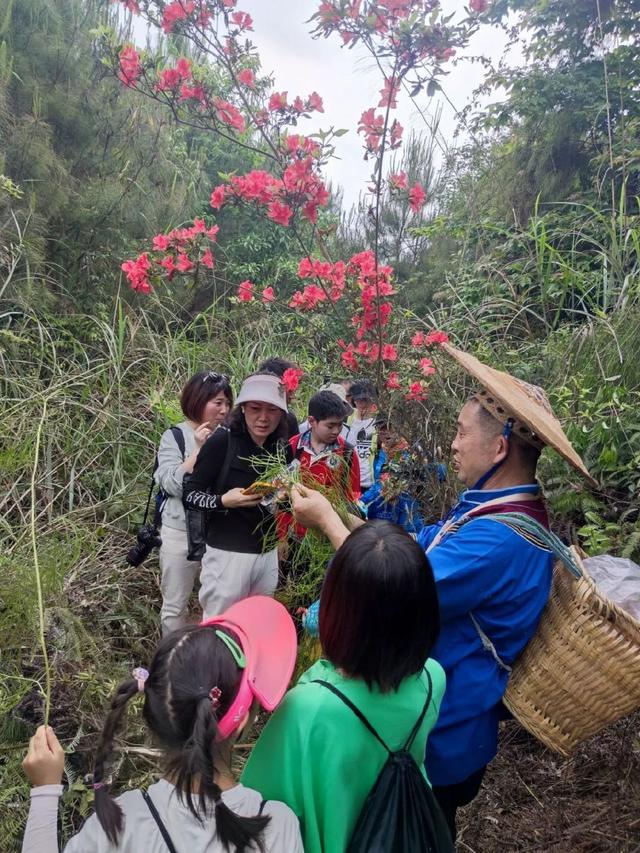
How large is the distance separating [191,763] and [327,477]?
1.45 metres

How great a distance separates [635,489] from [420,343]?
116 centimetres

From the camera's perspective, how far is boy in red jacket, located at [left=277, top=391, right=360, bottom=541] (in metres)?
Result: 2.38

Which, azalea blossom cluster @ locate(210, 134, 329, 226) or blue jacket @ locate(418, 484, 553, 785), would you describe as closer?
blue jacket @ locate(418, 484, 553, 785)

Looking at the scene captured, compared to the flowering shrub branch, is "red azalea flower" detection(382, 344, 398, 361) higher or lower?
lower

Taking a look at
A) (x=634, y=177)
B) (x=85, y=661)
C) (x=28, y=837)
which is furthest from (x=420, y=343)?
(x=634, y=177)

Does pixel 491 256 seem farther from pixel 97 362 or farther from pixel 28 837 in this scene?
pixel 28 837

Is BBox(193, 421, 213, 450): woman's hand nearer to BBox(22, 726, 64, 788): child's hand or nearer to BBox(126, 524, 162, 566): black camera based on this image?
BBox(126, 524, 162, 566): black camera

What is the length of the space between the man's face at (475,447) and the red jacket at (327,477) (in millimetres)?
689

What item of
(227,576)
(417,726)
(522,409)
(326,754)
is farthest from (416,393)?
(326,754)

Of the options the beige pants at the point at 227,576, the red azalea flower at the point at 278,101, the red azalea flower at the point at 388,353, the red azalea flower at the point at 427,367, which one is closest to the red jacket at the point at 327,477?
the beige pants at the point at 227,576

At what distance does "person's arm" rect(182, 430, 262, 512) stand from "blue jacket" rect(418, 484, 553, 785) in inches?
49.9

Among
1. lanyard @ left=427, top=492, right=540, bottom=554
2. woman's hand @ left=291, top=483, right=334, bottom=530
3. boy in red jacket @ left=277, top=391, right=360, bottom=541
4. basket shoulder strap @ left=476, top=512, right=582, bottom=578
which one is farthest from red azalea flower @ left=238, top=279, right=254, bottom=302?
basket shoulder strap @ left=476, top=512, right=582, bottom=578

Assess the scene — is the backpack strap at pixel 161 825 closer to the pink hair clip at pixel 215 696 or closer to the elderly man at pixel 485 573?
the pink hair clip at pixel 215 696

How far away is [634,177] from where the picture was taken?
18.1ft
